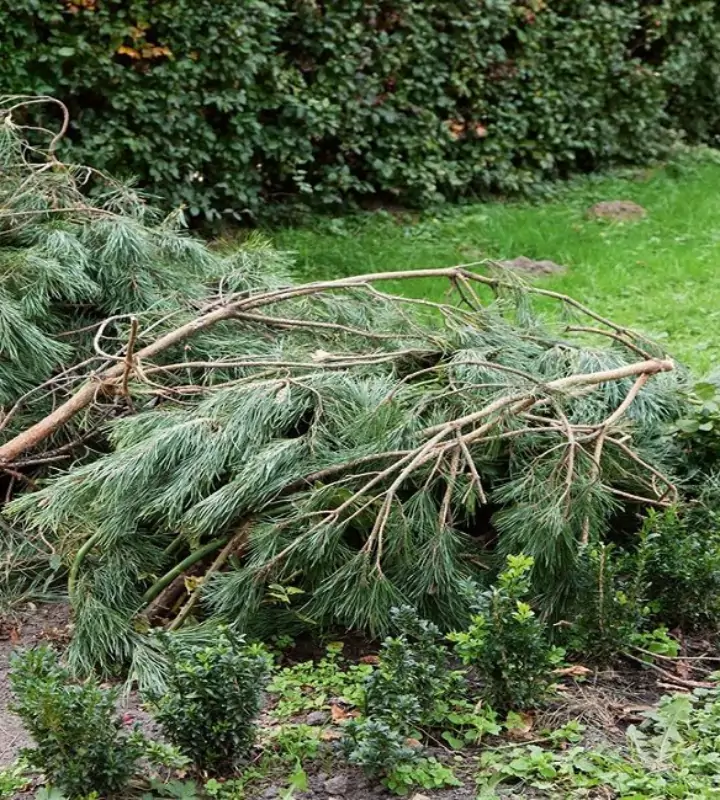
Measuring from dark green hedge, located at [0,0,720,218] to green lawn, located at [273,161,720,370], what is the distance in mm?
342

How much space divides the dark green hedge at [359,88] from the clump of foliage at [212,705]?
4.61 metres

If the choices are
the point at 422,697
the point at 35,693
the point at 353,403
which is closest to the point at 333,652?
the point at 422,697

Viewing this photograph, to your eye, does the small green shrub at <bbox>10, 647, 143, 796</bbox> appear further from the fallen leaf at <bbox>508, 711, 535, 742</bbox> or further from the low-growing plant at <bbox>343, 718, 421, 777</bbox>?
the fallen leaf at <bbox>508, 711, 535, 742</bbox>

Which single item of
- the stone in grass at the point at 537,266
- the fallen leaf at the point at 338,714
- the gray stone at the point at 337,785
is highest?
the gray stone at the point at 337,785

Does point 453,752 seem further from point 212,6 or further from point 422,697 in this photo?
point 212,6

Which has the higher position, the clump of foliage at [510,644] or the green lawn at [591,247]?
the clump of foliage at [510,644]

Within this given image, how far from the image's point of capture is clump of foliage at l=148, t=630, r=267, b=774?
2.43 meters

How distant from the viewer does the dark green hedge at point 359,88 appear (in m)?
6.48

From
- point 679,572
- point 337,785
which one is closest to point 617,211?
point 679,572

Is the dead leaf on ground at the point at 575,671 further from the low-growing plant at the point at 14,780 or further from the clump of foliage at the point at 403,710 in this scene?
the low-growing plant at the point at 14,780

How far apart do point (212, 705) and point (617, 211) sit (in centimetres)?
706

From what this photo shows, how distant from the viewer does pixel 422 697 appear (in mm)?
2619

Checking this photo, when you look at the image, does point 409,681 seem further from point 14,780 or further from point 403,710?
point 14,780

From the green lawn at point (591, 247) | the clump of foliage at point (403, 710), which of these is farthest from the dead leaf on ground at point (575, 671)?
the green lawn at point (591, 247)
